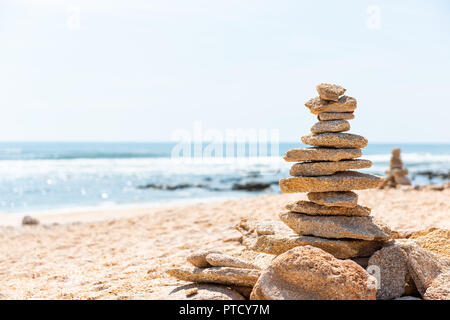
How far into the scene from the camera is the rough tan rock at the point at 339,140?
4.79 meters

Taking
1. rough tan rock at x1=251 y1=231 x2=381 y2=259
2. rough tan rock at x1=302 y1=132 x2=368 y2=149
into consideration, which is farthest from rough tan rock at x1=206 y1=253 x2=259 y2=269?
rough tan rock at x1=302 y1=132 x2=368 y2=149

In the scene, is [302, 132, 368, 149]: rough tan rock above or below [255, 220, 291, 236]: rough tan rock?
above

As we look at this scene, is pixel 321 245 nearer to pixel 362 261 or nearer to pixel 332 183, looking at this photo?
pixel 362 261

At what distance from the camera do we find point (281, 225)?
5641 mm

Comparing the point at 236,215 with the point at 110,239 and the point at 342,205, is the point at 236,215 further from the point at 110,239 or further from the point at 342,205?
the point at 342,205

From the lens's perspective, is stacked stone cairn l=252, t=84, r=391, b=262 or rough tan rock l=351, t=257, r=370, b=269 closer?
rough tan rock l=351, t=257, r=370, b=269

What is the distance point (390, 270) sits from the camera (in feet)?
13.8

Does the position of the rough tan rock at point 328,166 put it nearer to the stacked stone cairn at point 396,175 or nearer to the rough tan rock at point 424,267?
the rough tan rock at point 424,267

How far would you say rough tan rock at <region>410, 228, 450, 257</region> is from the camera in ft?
16.3

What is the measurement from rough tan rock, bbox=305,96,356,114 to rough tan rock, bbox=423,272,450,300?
6.74 ft

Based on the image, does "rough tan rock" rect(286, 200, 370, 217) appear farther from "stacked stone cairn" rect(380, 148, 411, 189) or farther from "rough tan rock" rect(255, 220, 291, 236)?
"stacked stone cairn" rect(380, 148, 411, 189)

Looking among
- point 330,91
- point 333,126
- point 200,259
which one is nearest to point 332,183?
point 333,126

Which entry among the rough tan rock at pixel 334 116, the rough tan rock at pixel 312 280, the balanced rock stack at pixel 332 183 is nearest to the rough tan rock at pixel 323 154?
the balanced rock stack at pixel 332 183
